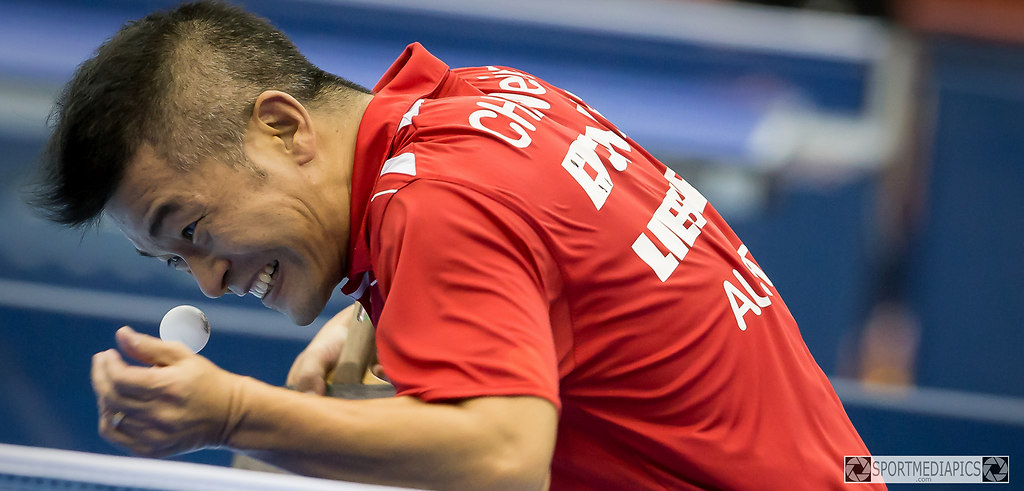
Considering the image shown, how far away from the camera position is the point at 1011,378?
3.34 metres

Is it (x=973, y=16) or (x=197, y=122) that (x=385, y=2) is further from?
(x=197, y=122)

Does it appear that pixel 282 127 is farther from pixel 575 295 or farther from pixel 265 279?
pixel 575 295

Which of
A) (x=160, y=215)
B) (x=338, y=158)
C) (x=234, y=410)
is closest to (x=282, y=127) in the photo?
(x=338, y=158)

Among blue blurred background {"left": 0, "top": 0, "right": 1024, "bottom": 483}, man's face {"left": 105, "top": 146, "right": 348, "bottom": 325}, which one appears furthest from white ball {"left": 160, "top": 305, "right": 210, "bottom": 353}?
blue blurred background {"left": 0, "top": 0, "right": 1024, "bottom": 483}

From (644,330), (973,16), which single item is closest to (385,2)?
(973,16)

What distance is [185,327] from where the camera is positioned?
1.30 meters

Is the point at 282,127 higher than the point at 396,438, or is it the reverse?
the point at 282,127

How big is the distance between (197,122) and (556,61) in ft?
9.13

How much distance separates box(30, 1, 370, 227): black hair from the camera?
117 cm

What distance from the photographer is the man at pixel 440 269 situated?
96cm

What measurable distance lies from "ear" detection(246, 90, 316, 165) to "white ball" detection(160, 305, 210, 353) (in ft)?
0.78

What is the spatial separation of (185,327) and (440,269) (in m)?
0.48

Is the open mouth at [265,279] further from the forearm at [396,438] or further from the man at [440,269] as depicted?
the forearm at [396,438]

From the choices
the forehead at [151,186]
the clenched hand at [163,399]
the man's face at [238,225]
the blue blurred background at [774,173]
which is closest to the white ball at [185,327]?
the man's face at [238,225]
